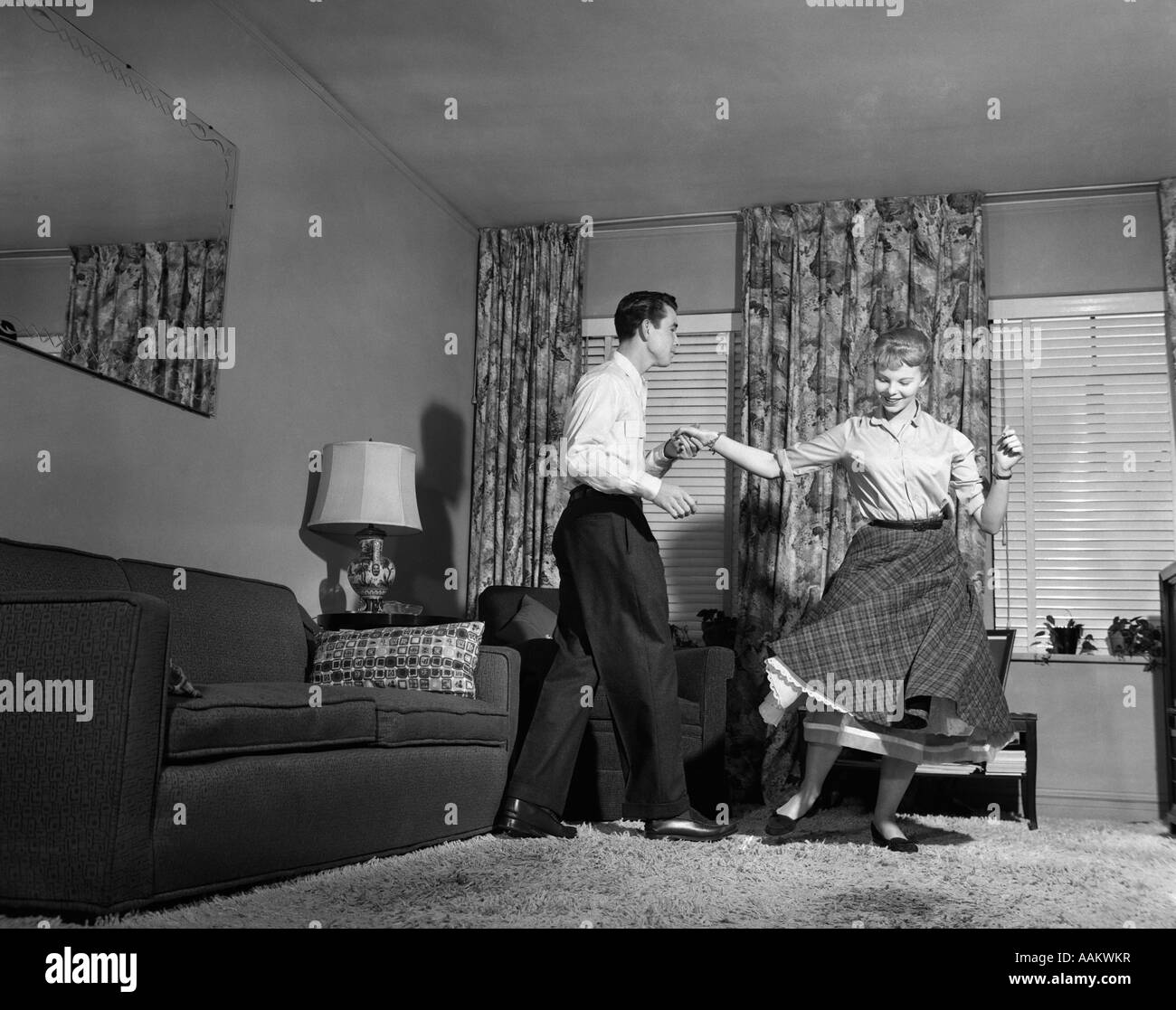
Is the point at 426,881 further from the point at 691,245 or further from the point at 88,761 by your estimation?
the point at 691,245

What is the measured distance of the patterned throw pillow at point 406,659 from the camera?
328 centimetres

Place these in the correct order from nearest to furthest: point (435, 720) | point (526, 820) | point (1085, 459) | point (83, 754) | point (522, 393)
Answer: point (83, 754), point (435, 720), point (526, 820), point (1085, 459), point (522, 393)

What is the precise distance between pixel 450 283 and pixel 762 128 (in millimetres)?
1784

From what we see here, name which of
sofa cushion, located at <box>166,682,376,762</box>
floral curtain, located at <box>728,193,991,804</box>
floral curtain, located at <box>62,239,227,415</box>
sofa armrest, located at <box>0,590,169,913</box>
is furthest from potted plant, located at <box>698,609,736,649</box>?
sofa armrest, located at <box>0,590,169,913</box>

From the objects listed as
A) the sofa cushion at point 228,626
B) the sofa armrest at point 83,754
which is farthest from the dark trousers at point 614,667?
the sofa armrest at point 83,754

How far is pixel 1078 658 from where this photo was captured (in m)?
4.92

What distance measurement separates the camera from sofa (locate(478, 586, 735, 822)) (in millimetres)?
3668

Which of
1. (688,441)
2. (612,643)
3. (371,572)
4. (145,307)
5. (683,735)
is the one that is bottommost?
(683,735)

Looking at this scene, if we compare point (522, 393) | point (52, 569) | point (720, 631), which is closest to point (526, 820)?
point (52, 569)

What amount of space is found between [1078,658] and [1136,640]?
26 cm

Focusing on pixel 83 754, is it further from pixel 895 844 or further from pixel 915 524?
pixel 915 524
